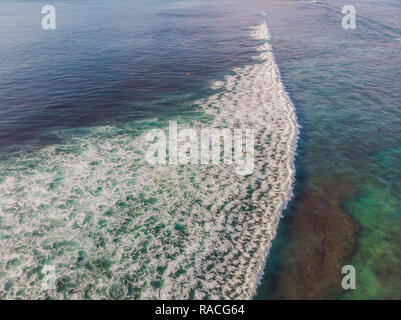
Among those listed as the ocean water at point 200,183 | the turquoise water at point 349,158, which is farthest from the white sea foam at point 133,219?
the turquoise water at point 349,158

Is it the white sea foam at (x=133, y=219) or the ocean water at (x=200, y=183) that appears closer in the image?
the white sea foam at (x=133, y=219)

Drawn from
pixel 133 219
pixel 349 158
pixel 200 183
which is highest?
pixel 349 158

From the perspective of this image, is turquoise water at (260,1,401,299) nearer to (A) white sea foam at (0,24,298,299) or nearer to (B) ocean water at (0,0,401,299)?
(B) ocean water at (0,0,401,299)

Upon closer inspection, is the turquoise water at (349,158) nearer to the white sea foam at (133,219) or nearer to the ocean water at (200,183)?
the ocean water at (200,183)

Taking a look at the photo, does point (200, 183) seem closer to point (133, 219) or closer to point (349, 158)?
point (133, 219)

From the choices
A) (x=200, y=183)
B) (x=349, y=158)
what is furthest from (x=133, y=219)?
(x=349, y=158)

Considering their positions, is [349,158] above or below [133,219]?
above
